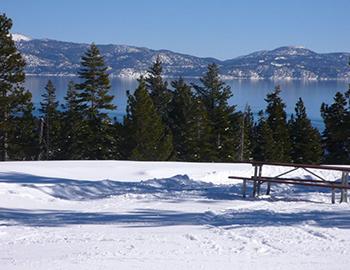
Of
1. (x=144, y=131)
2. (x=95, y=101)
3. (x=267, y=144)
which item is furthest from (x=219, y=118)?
(x=95, y=101)

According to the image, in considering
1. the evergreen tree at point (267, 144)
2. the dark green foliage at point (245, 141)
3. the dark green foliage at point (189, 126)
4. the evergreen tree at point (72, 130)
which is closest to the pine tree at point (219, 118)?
the dark green foliage at point (245, 141)

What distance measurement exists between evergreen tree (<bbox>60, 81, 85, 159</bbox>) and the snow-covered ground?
74.7 feet

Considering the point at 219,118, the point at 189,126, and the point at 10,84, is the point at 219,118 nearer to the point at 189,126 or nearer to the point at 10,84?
the point at 189,126

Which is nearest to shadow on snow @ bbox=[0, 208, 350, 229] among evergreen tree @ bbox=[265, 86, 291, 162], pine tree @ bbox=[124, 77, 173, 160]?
pine tree @ bbox=[124, 77, 173, 160]

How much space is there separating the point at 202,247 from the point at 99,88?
104 ft

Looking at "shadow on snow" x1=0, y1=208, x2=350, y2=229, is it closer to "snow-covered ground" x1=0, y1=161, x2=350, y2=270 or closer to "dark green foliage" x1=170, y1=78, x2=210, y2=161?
"snow-covered ground" x1=0, y1=161, x2=350, y2=270

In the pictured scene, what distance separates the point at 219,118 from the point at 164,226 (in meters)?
38.3

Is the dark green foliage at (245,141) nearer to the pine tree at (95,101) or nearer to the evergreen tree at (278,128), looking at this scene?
the evergreen tree at (278,128)

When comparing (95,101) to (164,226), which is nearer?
(164,226)

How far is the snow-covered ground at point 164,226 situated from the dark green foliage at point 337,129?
80.3 feet

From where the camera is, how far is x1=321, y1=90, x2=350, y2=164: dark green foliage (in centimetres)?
3814

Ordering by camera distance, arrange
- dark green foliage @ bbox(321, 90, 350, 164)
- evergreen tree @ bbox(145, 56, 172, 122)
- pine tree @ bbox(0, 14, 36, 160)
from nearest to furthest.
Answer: pine tree @ bbox(0, 14, 36, 160), dark green foliage @ bbox(321, 90, 350, 164), evergreen tree @ bbox(145, 56, 172, 122)

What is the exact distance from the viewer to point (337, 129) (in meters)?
40.2

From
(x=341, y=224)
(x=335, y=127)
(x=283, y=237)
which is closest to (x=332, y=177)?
(x=341, y=224)
